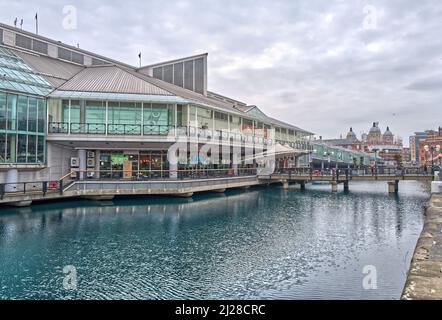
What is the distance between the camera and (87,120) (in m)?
33.8

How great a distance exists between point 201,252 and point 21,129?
2289 cm

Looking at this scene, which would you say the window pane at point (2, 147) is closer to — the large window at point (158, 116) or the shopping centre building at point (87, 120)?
the shopping centre building at point (87, 120)

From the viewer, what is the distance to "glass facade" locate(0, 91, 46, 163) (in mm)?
26797

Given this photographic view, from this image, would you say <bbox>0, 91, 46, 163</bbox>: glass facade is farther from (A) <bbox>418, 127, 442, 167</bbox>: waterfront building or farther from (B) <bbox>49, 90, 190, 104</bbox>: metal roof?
(A) <bbox>418, 127, 442, 167</bbox>: waterfront building

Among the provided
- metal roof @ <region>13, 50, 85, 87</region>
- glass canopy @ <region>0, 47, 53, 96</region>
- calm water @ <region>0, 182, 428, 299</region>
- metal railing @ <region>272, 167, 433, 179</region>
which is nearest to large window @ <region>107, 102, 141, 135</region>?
glass canopy @ <region>0, 47, 53, 96</region>

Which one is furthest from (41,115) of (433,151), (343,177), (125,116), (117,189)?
(433,151)

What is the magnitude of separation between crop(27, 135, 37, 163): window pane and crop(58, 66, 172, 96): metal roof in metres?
6.83

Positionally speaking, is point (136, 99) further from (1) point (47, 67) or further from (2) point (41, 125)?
(1) point (47, 67)

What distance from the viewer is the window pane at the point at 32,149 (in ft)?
95.3

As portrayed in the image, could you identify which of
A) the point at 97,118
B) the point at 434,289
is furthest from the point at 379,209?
the point at 97,118

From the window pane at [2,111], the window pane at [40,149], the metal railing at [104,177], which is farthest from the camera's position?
the window pane at [40,149]

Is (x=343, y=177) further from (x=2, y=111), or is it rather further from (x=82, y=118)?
(x=2, y=111)

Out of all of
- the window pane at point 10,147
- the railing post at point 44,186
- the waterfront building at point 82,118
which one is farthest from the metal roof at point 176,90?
the railing post at point 44,186

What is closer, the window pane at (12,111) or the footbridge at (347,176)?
the window pane at (12,111)
